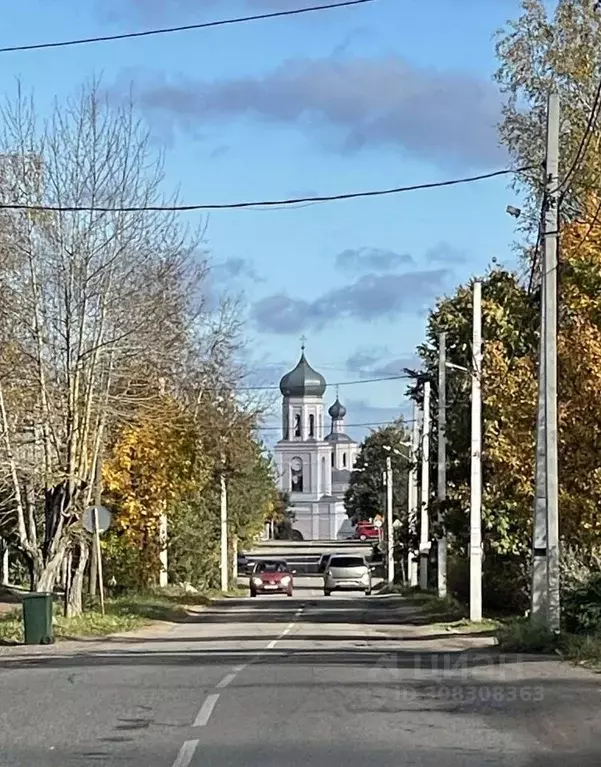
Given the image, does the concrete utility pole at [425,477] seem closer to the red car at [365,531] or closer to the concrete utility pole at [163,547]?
the concrete utility pole at [163,547]

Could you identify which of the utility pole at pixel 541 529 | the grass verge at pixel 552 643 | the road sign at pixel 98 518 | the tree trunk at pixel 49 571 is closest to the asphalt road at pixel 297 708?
the grass verge at pixel 552 643

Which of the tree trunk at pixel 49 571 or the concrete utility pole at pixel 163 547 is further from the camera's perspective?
the concrete utility pole at pixel 163 547

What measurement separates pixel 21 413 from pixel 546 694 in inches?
834

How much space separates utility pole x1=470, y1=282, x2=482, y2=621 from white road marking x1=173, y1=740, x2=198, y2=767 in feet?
71.3

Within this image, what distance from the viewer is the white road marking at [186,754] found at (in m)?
11.9

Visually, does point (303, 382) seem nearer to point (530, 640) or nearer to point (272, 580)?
point (272, 580)

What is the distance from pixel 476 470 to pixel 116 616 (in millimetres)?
10922

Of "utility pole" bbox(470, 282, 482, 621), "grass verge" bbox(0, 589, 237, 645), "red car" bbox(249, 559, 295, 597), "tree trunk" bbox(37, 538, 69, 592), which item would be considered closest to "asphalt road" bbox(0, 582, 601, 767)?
"grass verge" bbox(0, 589, 237, 645)

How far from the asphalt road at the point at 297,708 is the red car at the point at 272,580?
118 ft

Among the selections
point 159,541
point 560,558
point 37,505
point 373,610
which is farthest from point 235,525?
point 560,558

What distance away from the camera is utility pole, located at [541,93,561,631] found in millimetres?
24234

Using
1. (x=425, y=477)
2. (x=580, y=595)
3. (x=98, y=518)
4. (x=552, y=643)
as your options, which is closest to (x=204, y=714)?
(x=552, y=643)

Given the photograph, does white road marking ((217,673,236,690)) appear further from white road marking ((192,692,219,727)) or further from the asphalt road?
Answer: white road marking ((192,692,219,727))

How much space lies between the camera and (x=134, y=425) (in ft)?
129
